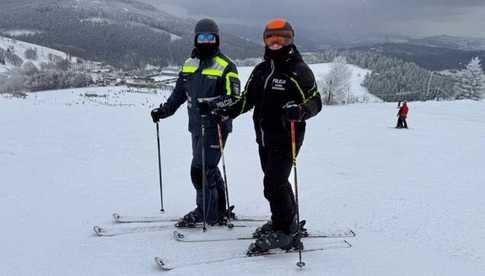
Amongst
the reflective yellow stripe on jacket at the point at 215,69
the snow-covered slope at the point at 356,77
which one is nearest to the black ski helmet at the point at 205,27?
the reflective yellow stripe on jacket at the point at 215,69

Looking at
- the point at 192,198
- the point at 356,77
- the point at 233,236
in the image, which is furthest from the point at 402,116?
the point at 356,77

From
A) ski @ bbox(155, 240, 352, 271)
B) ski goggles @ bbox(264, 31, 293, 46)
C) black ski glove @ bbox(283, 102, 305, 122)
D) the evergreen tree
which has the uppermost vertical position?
the evergreen tree

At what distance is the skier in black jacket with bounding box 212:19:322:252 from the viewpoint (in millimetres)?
3488

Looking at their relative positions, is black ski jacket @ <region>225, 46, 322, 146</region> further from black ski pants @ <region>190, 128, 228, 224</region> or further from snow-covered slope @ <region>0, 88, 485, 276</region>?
snow-covered slope @ <region>0, 88, 485, 276</region>

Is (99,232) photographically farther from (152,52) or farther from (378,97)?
(152,52)

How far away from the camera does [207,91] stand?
161 inches

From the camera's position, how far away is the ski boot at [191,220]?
436 centimetres

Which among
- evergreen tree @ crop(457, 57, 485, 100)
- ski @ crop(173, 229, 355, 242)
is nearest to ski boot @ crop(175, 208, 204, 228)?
ski @ crop(173, 229, 355, 242)

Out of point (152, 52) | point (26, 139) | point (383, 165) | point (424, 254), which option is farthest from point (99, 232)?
point (152, 52)

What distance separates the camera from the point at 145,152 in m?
8.48

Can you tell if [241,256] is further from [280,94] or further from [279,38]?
[279,38]

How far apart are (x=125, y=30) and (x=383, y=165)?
7231 inches

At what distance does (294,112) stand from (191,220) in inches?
77.2

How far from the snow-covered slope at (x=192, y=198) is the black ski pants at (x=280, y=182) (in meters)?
0.44
